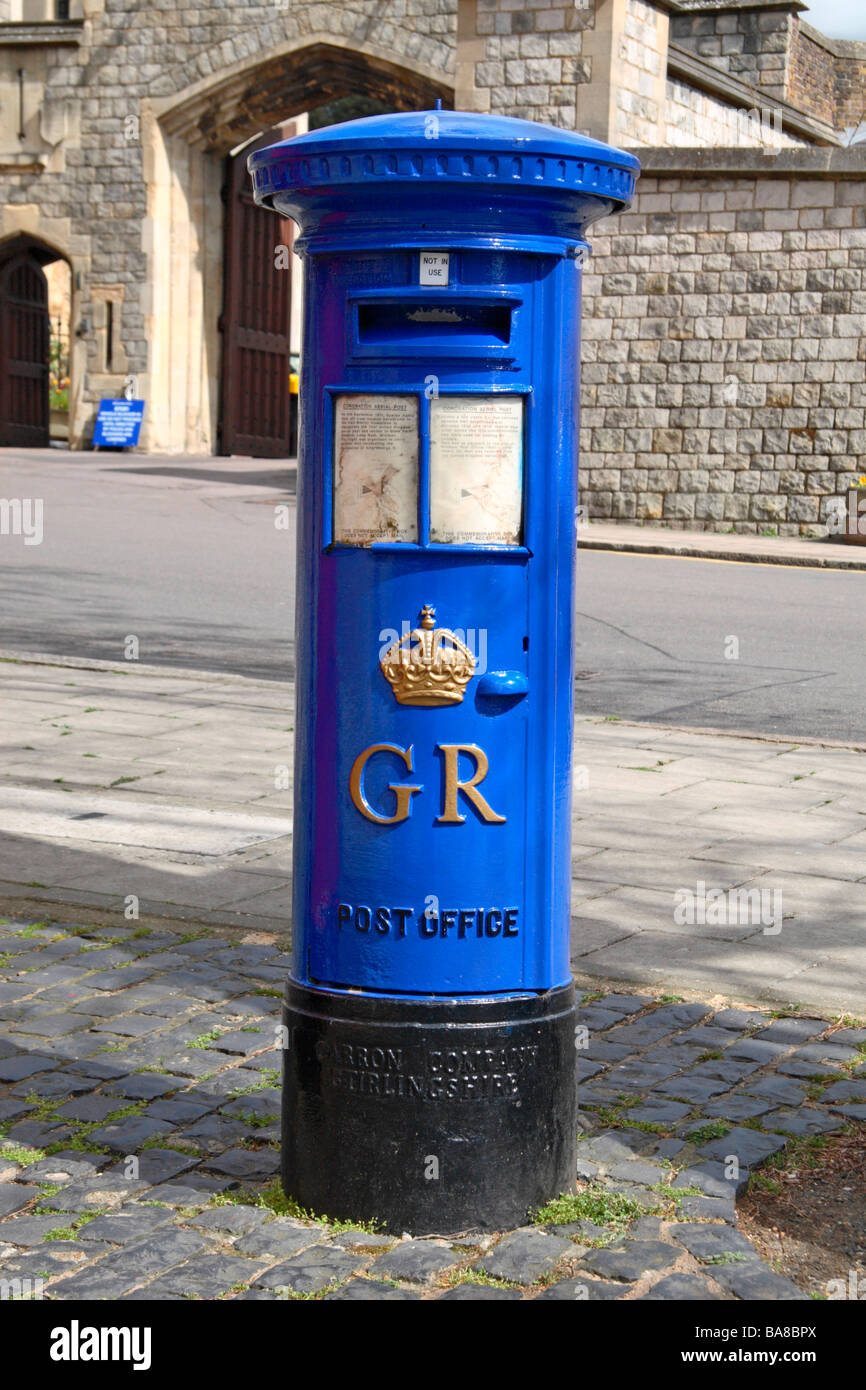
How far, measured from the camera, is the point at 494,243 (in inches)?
119

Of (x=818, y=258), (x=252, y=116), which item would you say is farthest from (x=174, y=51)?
(x=818, y=258)

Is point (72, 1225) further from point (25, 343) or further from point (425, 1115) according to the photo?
point (25, 343)

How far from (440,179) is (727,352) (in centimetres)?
1647

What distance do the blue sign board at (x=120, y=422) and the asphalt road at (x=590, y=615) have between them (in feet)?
29.7

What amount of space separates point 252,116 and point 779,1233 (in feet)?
85.1

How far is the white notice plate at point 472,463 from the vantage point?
3059 mm

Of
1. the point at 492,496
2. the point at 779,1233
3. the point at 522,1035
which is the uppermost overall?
the point at 492,496

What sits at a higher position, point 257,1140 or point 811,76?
point 811,76

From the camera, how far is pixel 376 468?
3.10 m

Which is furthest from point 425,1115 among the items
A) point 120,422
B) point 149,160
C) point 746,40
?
point 149,160

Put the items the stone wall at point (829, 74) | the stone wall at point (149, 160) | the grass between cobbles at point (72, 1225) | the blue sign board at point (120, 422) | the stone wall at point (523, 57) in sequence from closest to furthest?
the grass between cobbles at point (72, 1225), the stone wall at point (523, 57), the stone wall at point (829, 74), the stone wall at point (149, 160), the blue sign board at point (120, 422)

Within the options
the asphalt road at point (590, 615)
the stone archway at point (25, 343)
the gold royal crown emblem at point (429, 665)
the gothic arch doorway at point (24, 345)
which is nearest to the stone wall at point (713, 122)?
the asphalt road at point (590, 615)

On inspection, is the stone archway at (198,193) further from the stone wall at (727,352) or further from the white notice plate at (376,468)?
the white notice plate at (376,468)

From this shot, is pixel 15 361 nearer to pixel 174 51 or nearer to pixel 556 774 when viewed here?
pixel 174 51
